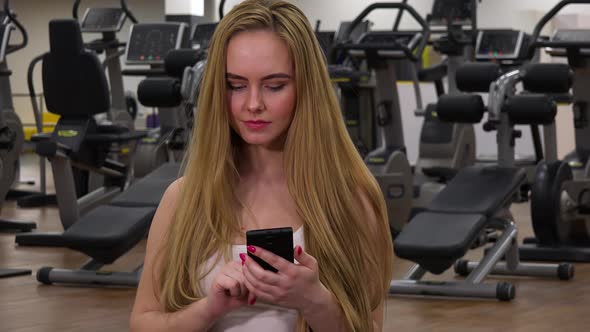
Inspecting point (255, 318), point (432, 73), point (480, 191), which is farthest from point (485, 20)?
point (255, 318)

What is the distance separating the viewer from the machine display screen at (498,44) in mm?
7781

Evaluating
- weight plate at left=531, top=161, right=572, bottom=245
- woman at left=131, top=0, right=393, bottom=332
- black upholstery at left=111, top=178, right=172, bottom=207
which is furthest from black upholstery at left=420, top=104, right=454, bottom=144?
woman at left=131, top=0, right=393, bottom=332

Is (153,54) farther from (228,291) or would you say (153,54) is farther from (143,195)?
(228,291)

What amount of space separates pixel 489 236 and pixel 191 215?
16.9ft

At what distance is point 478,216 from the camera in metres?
4.77

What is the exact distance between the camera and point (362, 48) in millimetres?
6734

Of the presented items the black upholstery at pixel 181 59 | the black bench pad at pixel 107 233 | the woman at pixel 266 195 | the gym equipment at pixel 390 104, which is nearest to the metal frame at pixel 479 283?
the black bench pad at pixel 107 233

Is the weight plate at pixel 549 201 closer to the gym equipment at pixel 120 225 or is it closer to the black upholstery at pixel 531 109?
the black upholstery at pixel 531 109

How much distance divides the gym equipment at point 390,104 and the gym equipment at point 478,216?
116cm

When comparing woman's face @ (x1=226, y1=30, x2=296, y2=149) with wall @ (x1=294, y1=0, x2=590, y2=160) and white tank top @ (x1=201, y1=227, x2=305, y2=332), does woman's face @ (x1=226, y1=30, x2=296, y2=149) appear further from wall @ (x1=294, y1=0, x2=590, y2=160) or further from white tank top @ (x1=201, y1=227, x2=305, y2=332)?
wall @ (x1=294, y1=0, x2=590, y2=160)

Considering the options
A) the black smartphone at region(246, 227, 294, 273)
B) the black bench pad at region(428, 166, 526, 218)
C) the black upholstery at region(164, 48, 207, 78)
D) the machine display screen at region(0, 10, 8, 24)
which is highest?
the black smartphone at region(246, 227, 294, 273)

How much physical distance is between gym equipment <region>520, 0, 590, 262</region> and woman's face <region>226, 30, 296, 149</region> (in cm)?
408

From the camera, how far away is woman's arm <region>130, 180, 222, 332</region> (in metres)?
1.43

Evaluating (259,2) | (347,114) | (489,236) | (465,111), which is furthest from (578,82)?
(259,2)
